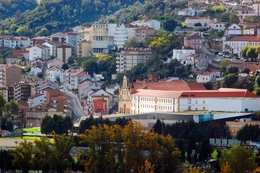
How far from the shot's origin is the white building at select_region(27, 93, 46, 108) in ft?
294

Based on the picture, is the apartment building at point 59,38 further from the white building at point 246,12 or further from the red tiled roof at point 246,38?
the red tiled roof at point 246,38

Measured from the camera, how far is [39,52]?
346 ft

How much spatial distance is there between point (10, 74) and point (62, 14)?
914 inches

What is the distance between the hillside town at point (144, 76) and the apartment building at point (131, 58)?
0.25 feet

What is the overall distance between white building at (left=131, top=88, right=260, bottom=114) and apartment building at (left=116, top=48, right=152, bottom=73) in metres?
11.6

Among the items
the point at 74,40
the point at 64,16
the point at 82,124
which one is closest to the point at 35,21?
the point at 64,16

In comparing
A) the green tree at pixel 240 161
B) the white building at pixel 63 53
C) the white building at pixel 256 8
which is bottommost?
the green tree at pixel 240 161

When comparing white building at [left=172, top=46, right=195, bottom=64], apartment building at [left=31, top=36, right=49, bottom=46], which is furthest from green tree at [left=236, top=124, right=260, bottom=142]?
apartment building at [left=31, top=36, right=49, bottom=46]

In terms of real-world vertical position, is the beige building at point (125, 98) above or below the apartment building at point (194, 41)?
below

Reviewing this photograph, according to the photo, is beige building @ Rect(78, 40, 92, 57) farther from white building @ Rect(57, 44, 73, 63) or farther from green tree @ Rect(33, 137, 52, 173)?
green tree @ Rect(33, 137, 52, 173)

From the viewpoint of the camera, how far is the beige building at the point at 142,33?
Answer: 10069cm

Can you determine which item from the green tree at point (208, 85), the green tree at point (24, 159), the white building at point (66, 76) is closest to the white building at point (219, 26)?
the white building at point (66, 76)

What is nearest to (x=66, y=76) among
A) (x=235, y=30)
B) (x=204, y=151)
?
(x=235, y=30)

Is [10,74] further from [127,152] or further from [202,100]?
[127,152]
